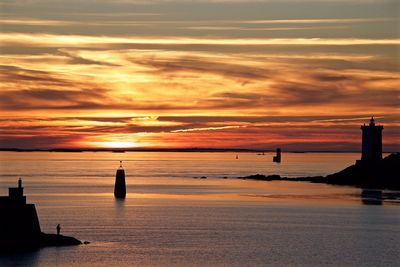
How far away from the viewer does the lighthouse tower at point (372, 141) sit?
395 ft

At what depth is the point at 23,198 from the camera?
50.0 m

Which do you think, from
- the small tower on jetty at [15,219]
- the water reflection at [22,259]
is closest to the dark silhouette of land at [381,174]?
the small tower on jetty at [15,219]

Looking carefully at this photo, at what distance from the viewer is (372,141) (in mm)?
120875

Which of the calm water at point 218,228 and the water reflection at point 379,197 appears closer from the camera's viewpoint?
the calm water at point 218,228

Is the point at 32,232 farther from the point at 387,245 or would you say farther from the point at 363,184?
the point at 363,184

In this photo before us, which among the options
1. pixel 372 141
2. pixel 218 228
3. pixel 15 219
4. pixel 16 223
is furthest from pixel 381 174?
pixel 15 219

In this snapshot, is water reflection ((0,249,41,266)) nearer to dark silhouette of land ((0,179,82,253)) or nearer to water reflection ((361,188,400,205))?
dark silhouette of land ((0,179,82,253))

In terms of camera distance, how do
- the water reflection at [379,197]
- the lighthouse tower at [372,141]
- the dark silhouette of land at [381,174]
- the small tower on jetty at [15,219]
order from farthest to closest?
A: the dark silhouette of land at [381,174] < the lighthouse tower at [372,141] < the water reflection at [379,197] < the small tower on jetty at [15,219]

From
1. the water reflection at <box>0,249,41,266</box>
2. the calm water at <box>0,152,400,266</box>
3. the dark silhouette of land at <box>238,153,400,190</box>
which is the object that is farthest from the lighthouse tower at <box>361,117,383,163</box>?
the water reflection at <box>0,249,41,266</box>

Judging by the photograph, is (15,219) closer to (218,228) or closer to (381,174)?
(218,228)

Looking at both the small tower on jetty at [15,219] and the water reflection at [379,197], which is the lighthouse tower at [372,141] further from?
the small tower on jetty at [15,219]

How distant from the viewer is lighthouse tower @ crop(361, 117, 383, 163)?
4737 inches

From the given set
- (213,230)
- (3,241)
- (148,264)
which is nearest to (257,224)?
(213,230)

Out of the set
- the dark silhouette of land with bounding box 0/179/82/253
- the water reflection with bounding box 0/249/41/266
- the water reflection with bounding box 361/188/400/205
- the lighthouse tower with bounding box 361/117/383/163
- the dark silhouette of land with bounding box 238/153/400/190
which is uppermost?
the lighthouse tower with bounding box 361/117/383/163
